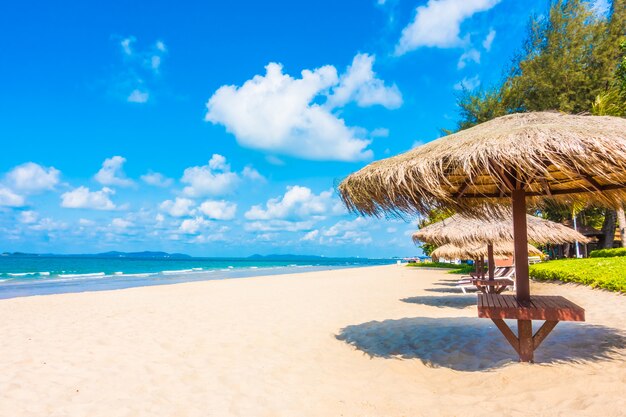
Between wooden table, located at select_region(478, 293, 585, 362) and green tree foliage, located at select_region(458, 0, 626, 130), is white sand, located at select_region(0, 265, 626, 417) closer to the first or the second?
wooden table, located at select_region(478, 293, 585, 362)

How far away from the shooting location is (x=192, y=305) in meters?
10.8

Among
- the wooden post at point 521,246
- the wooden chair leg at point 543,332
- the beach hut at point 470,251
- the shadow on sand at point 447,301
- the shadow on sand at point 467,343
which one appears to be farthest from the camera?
the beach hut at point 470,251

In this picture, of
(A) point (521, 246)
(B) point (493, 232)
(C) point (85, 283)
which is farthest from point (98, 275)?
(A) point (521, 246)

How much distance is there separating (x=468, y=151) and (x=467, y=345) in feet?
9.10

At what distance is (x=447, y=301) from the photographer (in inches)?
413

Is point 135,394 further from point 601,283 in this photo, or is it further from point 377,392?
point 601,283

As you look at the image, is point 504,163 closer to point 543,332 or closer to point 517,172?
point 517,172

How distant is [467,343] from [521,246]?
1641 millimetres

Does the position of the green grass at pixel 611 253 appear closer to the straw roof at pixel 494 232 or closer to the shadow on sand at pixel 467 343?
the straw roof at pixel 494 232

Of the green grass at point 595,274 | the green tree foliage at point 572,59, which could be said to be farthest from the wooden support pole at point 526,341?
the green tree foliage at point 572,59

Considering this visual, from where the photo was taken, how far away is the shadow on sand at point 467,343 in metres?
4.49

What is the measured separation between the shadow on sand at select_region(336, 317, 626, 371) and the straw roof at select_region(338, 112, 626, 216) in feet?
5.70

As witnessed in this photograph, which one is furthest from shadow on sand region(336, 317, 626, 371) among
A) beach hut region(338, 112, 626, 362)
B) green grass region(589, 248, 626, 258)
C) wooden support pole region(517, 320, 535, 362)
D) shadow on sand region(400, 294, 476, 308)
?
green grass region(589, 248, 626, 258)

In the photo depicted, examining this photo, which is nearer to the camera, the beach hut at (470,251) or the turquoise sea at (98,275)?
the beach hut at (470,251)
